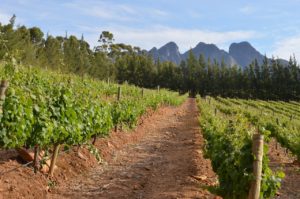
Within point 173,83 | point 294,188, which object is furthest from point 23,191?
point 173,83

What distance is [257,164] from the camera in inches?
211

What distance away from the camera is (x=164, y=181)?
28.4 feet

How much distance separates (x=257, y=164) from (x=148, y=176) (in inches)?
166

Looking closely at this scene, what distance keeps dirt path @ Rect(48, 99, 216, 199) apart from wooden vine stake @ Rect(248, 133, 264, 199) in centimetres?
134

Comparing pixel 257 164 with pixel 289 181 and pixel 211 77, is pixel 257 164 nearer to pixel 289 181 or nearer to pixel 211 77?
pixel 289 181

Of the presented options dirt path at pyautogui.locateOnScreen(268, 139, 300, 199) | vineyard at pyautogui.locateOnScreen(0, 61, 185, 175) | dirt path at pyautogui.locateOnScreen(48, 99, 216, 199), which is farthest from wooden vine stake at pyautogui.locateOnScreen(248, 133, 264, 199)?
vineyard at pyautogui.locateOnScreen(0, 61, 185, 175)

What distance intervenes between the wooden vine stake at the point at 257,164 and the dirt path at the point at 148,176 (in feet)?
4.40

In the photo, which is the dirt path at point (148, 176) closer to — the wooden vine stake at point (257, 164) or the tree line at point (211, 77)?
the wooden vine stake at point (257, 164)

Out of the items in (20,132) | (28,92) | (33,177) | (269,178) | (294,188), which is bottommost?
(294,188)

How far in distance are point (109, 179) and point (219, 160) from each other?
2.64 meters

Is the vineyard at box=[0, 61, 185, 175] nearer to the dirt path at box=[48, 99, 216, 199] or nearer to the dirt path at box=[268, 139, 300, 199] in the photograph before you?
A: the dirt path at box=[48, 99, 216, 199]

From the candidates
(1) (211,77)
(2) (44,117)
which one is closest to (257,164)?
(2) (44,117)

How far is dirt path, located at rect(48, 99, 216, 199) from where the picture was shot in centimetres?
764

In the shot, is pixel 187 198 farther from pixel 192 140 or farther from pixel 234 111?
pixel 234 111
